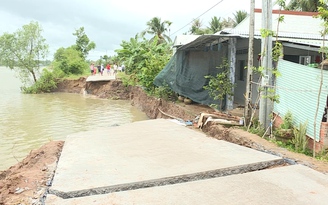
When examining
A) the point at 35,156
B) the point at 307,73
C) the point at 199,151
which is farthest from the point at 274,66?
the point at 35,156

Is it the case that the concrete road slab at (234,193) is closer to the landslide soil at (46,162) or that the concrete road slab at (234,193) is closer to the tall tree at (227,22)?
the landslide soil at (46,162)

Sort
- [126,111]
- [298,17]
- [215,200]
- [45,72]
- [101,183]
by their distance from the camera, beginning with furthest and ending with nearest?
[45,72] → [126,111] → [298,17] → [101,183] → [215,200]

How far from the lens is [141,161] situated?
5.06 metres

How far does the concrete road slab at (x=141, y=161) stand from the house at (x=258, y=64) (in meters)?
1.97

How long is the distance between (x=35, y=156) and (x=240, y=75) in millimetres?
10212

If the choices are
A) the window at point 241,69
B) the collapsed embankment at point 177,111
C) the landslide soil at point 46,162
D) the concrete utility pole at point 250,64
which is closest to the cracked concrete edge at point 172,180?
the landslide soil at point 46,162

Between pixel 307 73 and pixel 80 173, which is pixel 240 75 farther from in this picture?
pixel 80 173

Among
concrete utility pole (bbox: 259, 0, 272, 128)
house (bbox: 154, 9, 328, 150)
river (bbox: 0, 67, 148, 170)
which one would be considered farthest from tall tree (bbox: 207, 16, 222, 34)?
concrete utility pole (bbox: 259, 0, 272, 128)

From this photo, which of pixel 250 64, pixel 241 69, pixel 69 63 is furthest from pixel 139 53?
pixel 250 64

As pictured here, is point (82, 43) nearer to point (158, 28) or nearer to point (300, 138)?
point (158, 28)

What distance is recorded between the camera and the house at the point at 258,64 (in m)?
6.47

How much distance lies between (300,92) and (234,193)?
3.93 m

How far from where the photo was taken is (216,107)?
10.7 m

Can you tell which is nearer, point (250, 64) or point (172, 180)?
point (172, 180)
